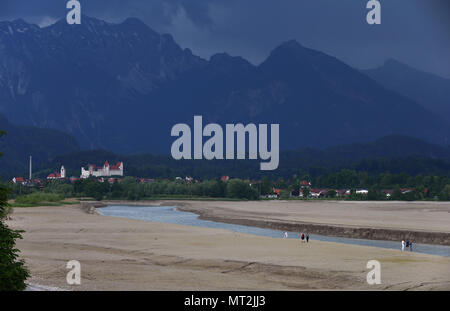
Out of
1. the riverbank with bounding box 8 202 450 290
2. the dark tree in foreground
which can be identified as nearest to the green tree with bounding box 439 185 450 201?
the riverbank with bounding box 8 202 450 290

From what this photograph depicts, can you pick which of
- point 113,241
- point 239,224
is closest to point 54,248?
point 113,241

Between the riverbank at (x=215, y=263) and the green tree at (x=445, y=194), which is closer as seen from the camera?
the riverbank at (x=215, y=263)

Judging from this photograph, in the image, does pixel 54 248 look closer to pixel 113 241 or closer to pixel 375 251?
pixel 113 241

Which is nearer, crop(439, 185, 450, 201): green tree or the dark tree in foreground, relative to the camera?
the dark tree in foreground

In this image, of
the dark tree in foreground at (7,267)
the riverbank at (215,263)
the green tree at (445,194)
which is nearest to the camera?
the dark tree in foreground at (7,267)

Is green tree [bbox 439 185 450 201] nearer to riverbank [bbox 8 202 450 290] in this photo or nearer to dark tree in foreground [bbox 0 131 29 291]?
riverbank [bbox 8 202 450 290]

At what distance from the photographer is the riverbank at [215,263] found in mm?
30288

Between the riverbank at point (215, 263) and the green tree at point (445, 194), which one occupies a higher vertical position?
the green tree at point (445, 194)

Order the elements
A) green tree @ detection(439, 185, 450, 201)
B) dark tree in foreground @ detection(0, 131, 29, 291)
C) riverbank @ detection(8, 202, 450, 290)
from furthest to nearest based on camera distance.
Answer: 1. green tree @ detection(439, 185, 450, 201)
2. riverbank @ detection(8, 202, 450, 290)
3. dark tree in foreground @ detection(0, 131, 29, 291)

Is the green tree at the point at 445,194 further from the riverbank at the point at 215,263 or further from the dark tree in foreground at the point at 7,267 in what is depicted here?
the dark tree in foreground at the point at 7,267

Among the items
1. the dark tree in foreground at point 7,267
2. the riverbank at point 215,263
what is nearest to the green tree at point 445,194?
the riverbank at point 215,263

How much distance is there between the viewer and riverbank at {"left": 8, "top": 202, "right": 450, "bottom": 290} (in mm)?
30288

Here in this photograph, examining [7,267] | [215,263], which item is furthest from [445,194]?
[7,267]

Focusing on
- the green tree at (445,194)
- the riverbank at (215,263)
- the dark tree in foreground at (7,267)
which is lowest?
the riverbank at (215,263)
